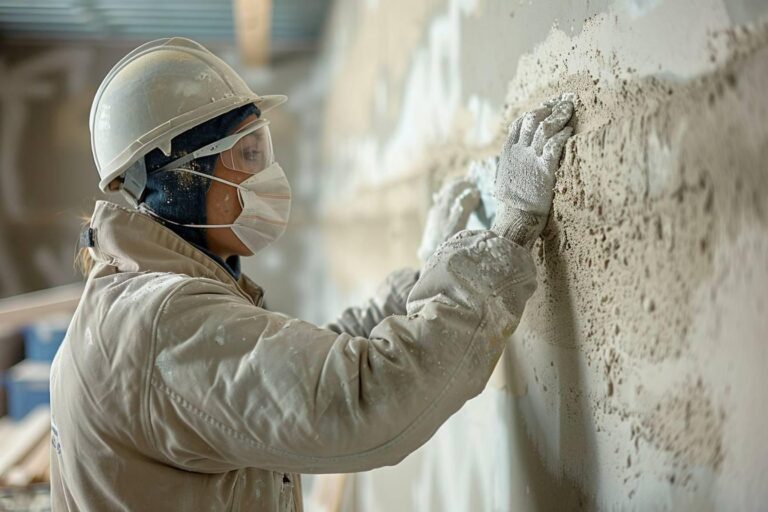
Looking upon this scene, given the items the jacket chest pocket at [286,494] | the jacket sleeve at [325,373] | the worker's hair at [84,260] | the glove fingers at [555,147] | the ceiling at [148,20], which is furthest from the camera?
the ceiling at [148,20]

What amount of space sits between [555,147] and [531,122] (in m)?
0.09

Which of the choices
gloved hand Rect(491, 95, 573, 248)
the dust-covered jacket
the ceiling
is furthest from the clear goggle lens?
the ceiling

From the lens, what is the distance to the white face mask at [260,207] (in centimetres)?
179

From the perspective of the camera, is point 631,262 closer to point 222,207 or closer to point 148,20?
point 222,207

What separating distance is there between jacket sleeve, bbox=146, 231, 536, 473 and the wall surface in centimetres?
20

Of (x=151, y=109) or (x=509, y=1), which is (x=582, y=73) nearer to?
(x=509, y=1)

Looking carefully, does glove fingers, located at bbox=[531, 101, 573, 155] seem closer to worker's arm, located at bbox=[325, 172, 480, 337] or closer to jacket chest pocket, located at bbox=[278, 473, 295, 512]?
worker's arm, located at bbox=[325, 172, 480, 337]

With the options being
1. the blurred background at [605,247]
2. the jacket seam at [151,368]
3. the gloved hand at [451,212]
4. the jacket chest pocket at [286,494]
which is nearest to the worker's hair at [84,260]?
the blurred background at [605,247]

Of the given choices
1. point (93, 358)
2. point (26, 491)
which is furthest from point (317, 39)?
point (93, 358)

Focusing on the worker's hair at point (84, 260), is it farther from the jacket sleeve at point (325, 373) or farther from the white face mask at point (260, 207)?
the jacket sleeve at point (325, 373)

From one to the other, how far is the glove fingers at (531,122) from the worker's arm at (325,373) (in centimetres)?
25

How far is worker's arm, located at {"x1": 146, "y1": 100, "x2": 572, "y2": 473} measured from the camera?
48.4 inches

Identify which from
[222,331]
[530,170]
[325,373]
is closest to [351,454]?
[325,373]

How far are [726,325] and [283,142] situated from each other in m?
8.97
